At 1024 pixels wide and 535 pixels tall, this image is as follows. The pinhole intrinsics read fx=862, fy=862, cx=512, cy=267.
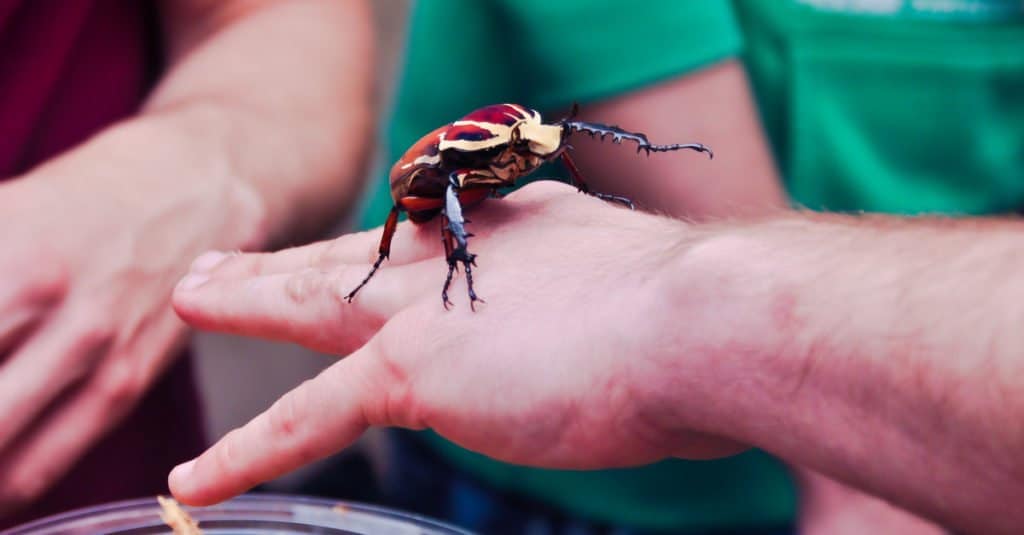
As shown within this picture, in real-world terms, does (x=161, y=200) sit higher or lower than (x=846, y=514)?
higher

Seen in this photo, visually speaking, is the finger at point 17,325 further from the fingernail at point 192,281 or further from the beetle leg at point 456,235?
the beetle leg at point 456,235

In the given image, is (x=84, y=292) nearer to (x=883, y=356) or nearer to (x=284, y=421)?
(x=284, y=421)

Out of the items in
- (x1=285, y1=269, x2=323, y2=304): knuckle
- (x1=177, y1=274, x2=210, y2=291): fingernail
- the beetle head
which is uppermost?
the beetle head

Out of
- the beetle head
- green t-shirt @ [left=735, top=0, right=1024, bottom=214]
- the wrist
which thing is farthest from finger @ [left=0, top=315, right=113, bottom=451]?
green t-shirt @ [left=735, top=0, right=1024, bottom=214]

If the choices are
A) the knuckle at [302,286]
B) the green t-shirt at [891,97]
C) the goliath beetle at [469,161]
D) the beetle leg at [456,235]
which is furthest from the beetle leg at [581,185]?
the green t-shirt at [891,97]

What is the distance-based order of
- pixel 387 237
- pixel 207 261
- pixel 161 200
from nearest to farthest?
1. pixel 387 237
2. pixel 207 261
3. pixel 161 200

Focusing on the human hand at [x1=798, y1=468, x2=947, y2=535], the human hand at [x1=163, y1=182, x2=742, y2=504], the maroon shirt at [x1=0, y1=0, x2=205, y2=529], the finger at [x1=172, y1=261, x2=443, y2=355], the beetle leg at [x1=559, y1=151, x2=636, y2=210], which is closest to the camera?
the human hand at [x1=163, y1=182, x2=742, y2=504]

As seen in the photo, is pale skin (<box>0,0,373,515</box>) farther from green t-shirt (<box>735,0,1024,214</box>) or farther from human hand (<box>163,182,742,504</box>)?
green t-shirt (<box>735,0,1024,214</box>)

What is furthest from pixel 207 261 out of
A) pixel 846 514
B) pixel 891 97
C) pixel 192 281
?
pixel 891 97
